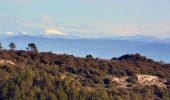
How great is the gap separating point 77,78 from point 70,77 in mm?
1552

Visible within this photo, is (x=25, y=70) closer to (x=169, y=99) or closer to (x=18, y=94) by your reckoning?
(x=18, y=94)

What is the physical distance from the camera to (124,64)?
196 feet

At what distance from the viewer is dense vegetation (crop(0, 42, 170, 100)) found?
42438mm

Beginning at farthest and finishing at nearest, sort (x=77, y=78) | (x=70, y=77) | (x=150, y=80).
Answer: (x=150, y=80) < (x=77, y=78) < (x=70, y=77)

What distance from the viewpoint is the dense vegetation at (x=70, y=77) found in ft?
139

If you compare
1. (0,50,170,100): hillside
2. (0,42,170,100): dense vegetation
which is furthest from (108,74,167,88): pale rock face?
(0,42,170,100): dense vegetation

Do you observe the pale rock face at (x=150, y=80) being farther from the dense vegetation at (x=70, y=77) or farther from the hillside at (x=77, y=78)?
the dense vegetation at (x=70, y=77)

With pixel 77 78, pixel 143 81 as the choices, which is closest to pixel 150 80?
pixel 143 81

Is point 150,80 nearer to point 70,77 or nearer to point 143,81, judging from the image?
point 143,81

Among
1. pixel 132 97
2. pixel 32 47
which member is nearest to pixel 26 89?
pixel 132 97

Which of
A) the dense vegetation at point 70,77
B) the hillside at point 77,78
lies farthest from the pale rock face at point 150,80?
the dense vegetation at point 70,77

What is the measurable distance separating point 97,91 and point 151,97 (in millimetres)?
6408

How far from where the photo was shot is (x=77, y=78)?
51.6 m

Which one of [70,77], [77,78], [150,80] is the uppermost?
[70,77]
